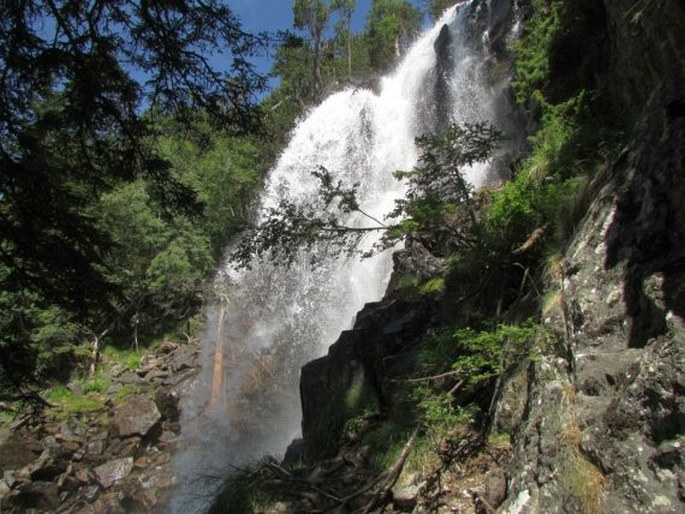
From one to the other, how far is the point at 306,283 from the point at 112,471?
1026 centimetres

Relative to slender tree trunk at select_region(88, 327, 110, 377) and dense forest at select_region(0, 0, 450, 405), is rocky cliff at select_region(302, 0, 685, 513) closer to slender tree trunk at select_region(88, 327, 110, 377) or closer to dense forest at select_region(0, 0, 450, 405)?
dense forest at select_region(0, 0, 450, 405)

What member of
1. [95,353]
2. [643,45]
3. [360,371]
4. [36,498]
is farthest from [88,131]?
[95,353]

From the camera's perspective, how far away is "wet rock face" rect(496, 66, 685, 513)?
2.77 meters

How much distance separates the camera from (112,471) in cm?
1443

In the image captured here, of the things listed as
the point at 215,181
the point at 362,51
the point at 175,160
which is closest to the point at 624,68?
the point at 215,181

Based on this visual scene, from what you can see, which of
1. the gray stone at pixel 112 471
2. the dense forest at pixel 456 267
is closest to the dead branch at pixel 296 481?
the dense forest at pixel 456 267

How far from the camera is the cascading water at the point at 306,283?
54.4 ft

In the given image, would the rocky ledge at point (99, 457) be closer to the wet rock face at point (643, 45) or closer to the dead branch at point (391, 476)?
the dead branch at point (391, 476)

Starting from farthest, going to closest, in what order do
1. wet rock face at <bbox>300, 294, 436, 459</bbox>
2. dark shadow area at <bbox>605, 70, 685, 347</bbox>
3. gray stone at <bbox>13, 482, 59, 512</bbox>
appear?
1. gray stone at <bbox>13, 482, 59, 512</bbox>
2. wet rock face at <bbox>300, 294, 436, 459</bbox>
3. dark shadow area at <bbox>605, 70, 685, 347</bbox>

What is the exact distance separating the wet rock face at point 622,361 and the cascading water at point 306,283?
416 inches

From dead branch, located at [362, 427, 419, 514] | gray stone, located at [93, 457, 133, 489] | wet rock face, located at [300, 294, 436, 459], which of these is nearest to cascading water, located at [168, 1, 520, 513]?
gray stone, located at [93, 457, 133, 489]

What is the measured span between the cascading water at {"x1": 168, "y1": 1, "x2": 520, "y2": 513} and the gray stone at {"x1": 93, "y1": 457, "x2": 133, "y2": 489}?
141cm

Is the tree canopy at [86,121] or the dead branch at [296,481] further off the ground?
the tree canopy at [86,121]

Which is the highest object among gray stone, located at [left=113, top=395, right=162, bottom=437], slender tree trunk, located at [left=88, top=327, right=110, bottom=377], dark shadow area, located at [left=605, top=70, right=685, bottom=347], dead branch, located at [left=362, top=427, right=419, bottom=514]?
slender tree trunk, located at [left=88, top=327, right=110, bottom=377]
